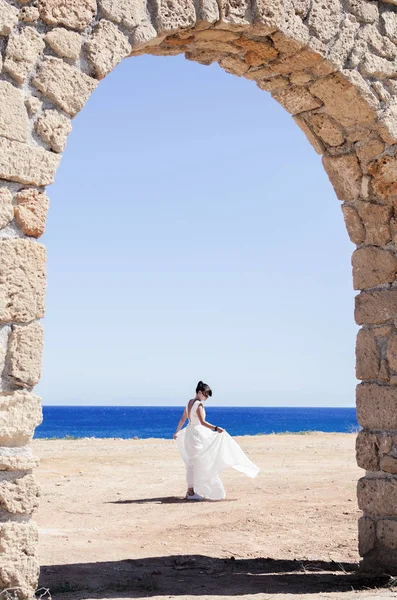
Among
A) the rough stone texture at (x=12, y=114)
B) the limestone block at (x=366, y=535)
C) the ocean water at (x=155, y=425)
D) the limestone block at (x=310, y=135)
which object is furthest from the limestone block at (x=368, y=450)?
the ocean water at (x=155, y=425)

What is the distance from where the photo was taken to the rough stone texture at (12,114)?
12.2 ft

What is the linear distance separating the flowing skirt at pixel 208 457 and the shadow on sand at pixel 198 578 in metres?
2.75

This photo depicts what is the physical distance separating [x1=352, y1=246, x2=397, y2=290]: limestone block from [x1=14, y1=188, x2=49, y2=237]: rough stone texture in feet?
8.77

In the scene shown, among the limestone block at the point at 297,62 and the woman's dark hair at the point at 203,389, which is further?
the woman's dark hair at the point at 203,389

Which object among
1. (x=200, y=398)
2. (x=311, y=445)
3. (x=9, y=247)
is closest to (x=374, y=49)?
(x=9, y=247)

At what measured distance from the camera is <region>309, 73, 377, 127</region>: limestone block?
511 cm

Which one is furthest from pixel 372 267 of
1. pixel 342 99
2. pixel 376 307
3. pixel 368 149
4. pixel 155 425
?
pixel 155 425

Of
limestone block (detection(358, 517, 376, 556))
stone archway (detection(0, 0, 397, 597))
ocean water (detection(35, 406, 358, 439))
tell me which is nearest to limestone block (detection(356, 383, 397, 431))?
stone archway (detection(0, 0, 397, 597))

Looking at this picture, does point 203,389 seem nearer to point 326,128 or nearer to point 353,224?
point 353,224

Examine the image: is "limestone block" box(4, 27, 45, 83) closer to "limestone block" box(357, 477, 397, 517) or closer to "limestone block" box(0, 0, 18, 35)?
"limestone block" box(0, 0, 18, 35)

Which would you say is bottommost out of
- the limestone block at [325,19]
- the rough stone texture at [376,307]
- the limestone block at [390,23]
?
the rough stone texture at [376,307]

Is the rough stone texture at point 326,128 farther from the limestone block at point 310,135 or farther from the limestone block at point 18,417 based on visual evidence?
the limestone block at point 18,417

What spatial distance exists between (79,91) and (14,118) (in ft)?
1.33

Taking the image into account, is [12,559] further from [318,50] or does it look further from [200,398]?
[200,398]
